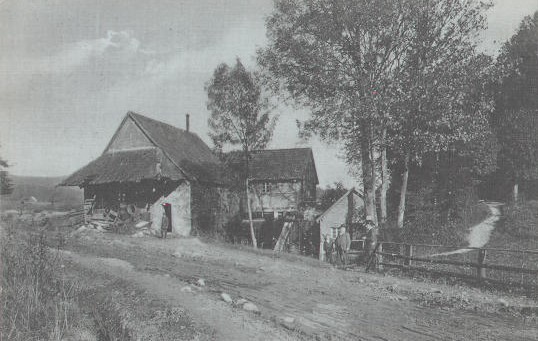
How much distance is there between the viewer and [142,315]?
757 centimetres

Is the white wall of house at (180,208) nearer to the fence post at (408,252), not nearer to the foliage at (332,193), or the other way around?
the foliage at (332,193)

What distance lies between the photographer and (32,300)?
6566 millimetres

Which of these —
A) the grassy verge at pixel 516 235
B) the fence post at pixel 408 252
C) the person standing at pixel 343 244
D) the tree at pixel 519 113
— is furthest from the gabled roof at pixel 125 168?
the tree at pixel 519 113

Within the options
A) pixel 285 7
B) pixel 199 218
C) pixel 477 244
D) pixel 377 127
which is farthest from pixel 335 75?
pixel 199 218

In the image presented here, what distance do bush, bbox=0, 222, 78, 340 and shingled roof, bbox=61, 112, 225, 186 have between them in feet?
56.7

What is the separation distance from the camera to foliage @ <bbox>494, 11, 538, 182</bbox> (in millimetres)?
26359

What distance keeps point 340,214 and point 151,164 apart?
12903mm

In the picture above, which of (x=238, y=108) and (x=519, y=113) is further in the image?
(x=519, y=113)

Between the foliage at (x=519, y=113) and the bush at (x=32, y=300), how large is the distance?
2712cm

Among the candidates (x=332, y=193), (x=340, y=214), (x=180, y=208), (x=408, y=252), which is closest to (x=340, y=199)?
(x=340, y=214)

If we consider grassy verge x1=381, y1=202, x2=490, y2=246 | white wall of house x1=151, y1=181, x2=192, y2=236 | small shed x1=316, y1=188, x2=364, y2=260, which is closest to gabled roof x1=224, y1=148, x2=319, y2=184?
small shed x1=316, y1=188, x2=364, y2=260

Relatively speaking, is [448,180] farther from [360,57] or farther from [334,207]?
[360,57]

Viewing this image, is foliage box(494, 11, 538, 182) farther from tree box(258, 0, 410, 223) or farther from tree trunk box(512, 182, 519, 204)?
tree box(258, 0, 410, 223)

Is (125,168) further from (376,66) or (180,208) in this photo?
(376,66)
